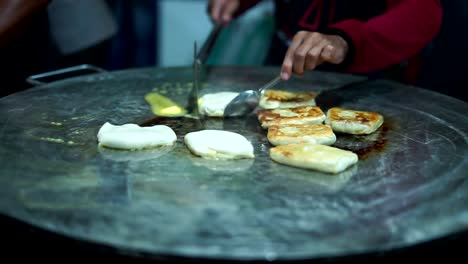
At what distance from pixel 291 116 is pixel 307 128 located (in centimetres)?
17

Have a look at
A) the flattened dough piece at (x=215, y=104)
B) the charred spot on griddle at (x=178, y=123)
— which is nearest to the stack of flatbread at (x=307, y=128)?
the flattened dough piece at (x=215, y=104)

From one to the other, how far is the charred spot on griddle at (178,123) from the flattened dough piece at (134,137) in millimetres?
143

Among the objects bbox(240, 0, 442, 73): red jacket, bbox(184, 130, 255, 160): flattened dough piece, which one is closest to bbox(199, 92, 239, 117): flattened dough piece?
bbox(184, 130, 255, 160): flattened dough piece

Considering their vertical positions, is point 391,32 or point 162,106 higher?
point 391,32

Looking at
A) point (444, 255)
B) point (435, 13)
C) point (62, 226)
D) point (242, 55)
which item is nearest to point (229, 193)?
point (62, 226)

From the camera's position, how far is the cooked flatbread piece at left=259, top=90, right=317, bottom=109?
2424 millimetres

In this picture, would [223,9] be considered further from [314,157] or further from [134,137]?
[314,157]

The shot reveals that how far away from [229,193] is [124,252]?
16.3 inches

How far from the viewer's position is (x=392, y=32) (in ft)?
8.55

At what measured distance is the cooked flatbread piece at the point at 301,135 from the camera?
1981 millimetres

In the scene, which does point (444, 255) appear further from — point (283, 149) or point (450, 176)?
point (283, 149)

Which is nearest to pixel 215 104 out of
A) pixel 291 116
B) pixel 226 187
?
pixel 291 116

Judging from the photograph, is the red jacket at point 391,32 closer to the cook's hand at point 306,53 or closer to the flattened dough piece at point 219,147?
the cook's hand at point 306,53

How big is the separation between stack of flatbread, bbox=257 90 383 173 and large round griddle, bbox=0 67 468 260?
0.04 meters
